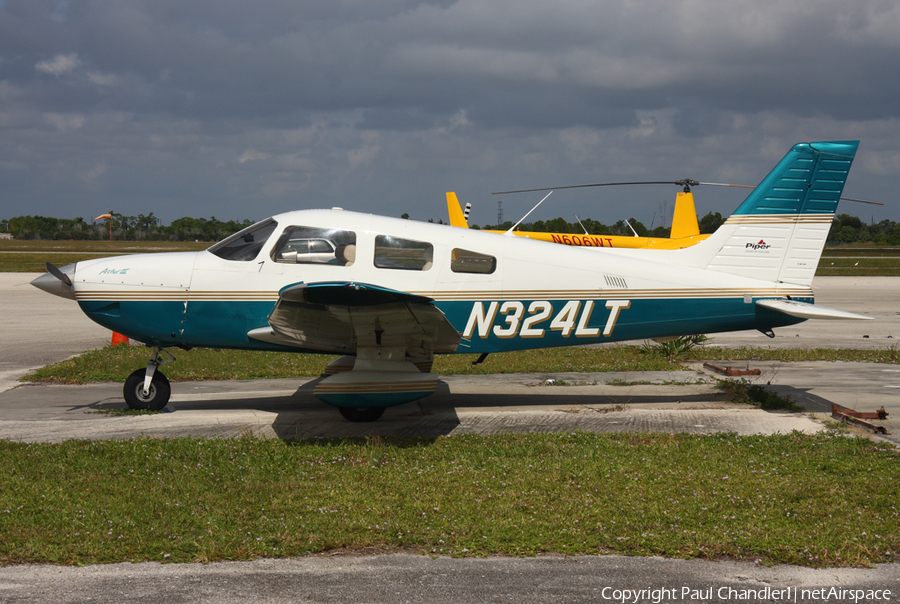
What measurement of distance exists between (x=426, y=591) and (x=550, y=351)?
1049 centimetres

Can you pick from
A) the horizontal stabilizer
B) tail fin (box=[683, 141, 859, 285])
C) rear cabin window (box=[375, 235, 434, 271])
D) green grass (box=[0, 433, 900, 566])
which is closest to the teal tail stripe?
tail fin (box=[683, 141, 859, 285])

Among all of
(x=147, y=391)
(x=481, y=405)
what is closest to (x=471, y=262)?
(x=481, y=405)

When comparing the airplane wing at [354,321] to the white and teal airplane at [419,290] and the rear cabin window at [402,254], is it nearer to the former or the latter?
the white and teal airplane at [419,290]

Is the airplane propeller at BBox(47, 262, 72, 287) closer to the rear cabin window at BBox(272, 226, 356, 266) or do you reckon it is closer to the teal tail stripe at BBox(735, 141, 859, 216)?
the rear cabin window at BBox(272, 226, 356, 266)

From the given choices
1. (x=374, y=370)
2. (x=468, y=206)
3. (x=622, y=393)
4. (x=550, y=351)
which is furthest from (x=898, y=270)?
(x=374, y=370)

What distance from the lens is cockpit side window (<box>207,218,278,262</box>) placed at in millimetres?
7879

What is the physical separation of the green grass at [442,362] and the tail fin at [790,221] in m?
3.59

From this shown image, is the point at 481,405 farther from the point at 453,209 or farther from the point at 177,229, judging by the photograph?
the point at 177,229

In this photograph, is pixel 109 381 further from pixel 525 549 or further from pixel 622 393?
pixel 525 549

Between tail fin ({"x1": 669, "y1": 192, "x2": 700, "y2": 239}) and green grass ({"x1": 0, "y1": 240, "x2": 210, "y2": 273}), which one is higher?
tail fin ({"x1": 669, "y1": 192, "x2": 700, "y2": 239})

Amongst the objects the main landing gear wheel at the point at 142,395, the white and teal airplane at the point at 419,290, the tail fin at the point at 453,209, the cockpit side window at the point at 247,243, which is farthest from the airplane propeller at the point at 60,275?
the tail fin at the point at 453,209

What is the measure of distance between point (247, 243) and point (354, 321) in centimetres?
180

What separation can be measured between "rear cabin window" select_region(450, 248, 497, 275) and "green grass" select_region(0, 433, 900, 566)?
1.99m

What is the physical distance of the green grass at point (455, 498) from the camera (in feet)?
14.6
